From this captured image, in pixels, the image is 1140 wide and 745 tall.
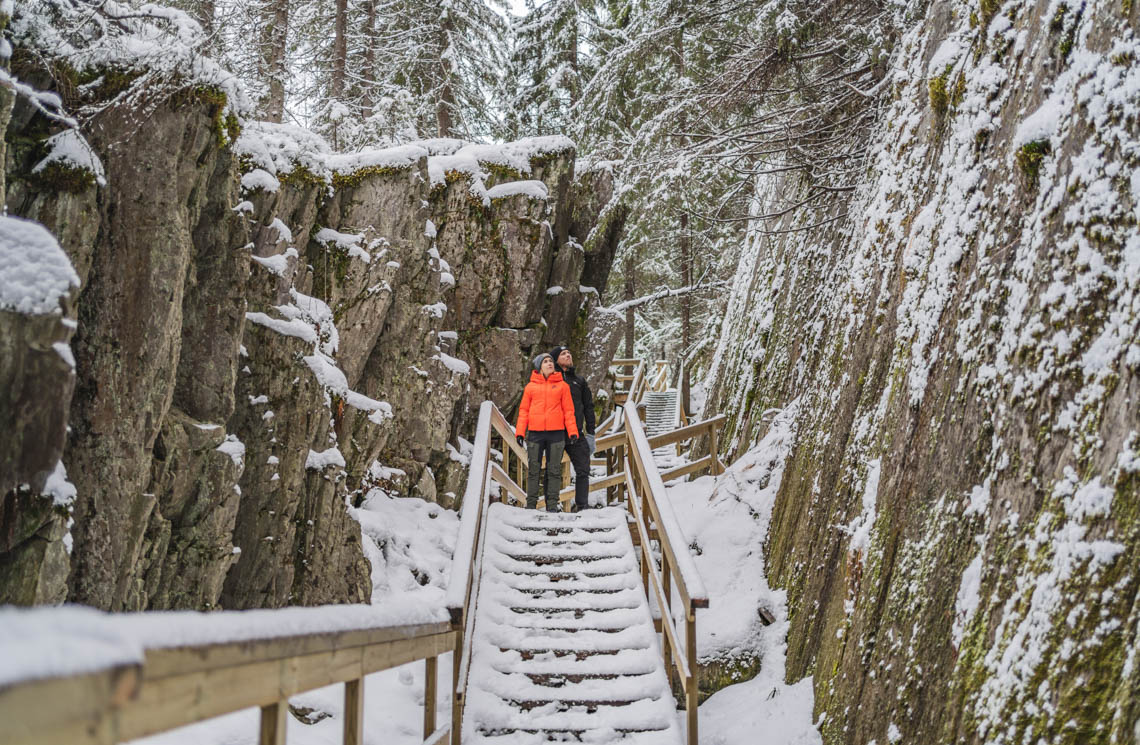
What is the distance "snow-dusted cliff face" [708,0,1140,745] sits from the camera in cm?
252

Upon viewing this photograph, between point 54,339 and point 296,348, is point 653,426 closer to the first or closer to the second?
point 296,348

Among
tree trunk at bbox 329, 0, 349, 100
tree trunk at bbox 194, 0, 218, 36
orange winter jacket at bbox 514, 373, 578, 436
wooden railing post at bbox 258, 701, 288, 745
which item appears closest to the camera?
wooden railing post at bbox 258, 701, 288, 745

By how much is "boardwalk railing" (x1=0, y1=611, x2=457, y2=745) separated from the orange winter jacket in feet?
19.1

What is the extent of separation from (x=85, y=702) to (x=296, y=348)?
7163mm

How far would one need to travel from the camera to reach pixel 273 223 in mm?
8148

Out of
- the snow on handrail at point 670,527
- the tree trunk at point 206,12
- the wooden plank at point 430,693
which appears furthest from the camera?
the tree trunk at point 206,12

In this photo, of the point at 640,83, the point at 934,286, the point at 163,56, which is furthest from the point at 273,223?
the point at 640,83

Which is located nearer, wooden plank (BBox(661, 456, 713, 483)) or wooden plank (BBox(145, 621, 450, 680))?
wooden plank (BBox(145, 621, 450, 680))

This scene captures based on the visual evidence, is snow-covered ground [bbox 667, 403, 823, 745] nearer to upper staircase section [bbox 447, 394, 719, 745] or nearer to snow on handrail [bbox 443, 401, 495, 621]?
upper staircase section [bbox 447, 394, 719, 745]

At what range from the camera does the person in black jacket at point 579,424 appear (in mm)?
8664

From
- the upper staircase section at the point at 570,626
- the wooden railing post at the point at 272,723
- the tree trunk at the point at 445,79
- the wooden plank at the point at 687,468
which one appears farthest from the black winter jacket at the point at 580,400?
the tree trunk at the point at 445,79

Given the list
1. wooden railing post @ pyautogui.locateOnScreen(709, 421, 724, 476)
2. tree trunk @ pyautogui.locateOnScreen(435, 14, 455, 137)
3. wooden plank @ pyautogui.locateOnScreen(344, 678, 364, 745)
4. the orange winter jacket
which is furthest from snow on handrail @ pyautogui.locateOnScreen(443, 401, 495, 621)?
tree trunk @ pyautogui.locateOnScreen(435, 14, 455, 137)

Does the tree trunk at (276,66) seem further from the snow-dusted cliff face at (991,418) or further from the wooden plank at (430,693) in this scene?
the wooden plank at (430,693)

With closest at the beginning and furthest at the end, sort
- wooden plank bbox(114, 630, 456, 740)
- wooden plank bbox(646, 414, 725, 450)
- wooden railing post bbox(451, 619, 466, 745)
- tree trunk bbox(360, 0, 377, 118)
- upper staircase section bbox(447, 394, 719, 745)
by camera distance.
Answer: wooden plank bbox(114, 630, 456, 740)
wooden railing post bbox(451, 619, 466, 745)
upper staircase section bbox(447, 394, 719, 745)
wooden plank bbox(646, 414, 725, 450)
tree trunk bbox(360, 0, 377, 118)
